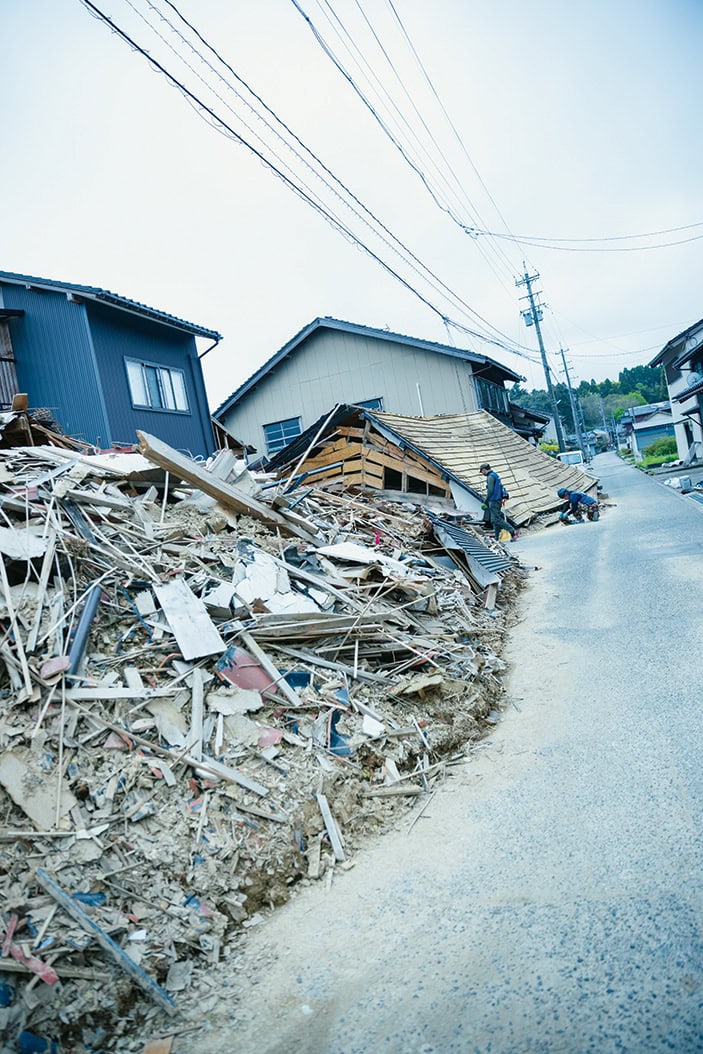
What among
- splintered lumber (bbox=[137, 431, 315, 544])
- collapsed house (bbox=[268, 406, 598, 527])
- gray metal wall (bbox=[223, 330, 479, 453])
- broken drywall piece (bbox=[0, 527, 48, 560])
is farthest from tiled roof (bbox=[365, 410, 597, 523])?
broken drywall piece (bbox=[0, 527, 48, 560])

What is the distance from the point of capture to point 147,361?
674 inches

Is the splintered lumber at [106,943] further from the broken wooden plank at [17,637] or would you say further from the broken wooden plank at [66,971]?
the broken wooden plank at [17,637]

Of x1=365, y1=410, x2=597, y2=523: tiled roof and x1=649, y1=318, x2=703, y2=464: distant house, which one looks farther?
x1=649, y1=318, x2=703, y2=464: distant house

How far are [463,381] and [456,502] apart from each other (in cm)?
916

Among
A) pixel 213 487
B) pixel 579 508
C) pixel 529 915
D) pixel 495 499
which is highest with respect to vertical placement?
pixel 213 487

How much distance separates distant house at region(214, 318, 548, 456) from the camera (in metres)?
24.6

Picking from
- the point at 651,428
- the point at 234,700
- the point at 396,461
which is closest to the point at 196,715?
the point at 234,700

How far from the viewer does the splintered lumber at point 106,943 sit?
2998 millimetres

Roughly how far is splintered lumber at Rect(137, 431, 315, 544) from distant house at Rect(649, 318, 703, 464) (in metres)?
25.0

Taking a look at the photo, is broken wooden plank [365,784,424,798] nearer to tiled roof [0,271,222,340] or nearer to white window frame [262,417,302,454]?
tiled roof [0,271,222,340]

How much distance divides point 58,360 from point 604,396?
12582 cm

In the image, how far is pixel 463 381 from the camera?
24.5m

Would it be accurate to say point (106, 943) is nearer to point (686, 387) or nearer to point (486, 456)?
point (486, 456)

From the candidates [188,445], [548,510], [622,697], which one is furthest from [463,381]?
[622,697]
